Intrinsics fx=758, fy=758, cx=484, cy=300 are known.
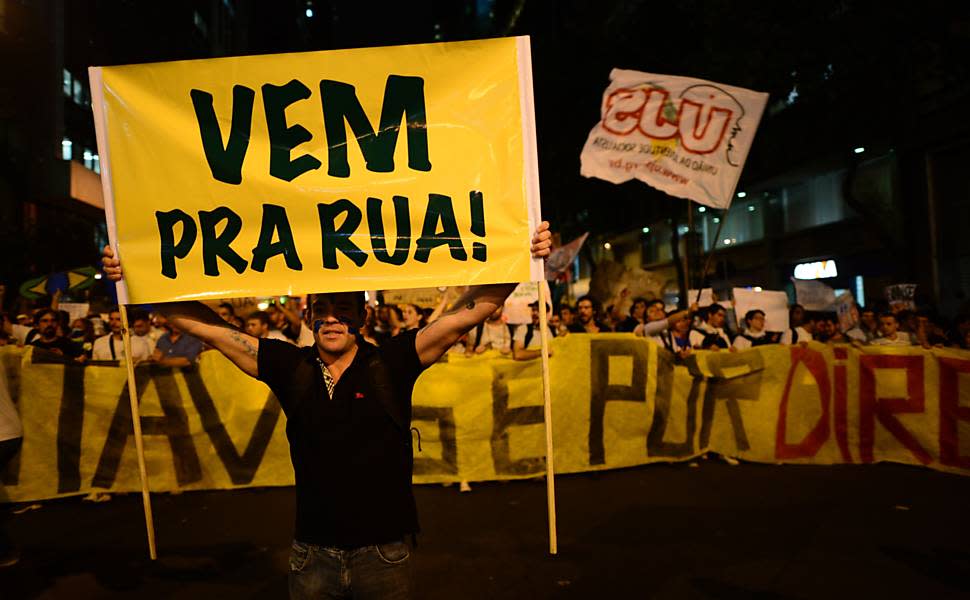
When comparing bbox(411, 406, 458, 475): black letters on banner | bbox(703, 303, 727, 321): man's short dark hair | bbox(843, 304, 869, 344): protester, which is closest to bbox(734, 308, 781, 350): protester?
bbox(703, 303, 727, 321): man's short dark hair

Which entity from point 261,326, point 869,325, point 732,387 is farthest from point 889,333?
point 261,326

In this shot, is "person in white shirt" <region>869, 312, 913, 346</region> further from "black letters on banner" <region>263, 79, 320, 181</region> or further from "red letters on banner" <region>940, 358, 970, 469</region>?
"black letters on banner" <region>263, 79, 320, 181</region>

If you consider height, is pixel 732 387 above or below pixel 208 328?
below

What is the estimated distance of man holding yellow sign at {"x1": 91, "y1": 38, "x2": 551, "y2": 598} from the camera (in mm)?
3217

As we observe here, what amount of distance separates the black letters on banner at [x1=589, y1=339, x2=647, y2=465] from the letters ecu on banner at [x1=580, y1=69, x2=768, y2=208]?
2219 millimetres

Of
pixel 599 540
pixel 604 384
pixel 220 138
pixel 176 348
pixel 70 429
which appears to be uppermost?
pixel 220 138

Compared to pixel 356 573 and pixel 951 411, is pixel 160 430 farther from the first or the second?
pixel 951 411

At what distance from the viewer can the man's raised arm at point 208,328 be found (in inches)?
113

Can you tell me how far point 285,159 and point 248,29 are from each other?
64573mm

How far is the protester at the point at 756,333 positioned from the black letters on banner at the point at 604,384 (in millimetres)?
1567

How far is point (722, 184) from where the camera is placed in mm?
8938

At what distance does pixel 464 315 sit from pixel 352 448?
65 cm

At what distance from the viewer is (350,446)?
2.59 m

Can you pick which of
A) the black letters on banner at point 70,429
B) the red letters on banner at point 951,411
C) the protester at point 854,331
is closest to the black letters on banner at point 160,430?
the black letters on banner at point 70,429
